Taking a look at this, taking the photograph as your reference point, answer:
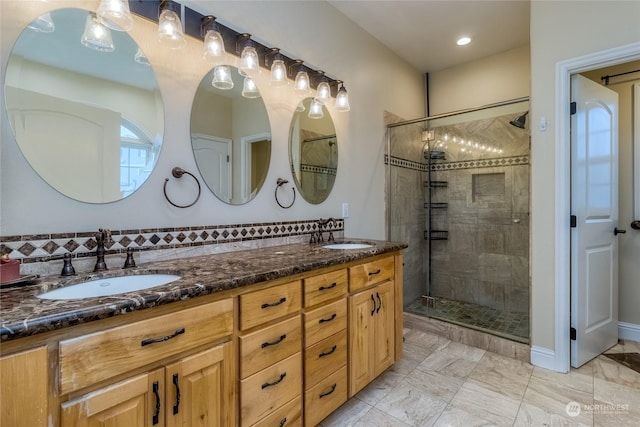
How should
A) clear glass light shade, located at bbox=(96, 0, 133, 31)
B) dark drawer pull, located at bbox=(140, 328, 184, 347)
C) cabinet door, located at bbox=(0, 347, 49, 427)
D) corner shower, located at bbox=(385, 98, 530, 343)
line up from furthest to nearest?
corner shower, located at bbox=(385, 98, 530, 343) → clear glass light shade, located at bbox=(96, 0, 133, 31) → dark drawer pull, located at bbox=(140, 328, 184, 347) → cabinet door, located at bbox=(0, 347, 49, 427)

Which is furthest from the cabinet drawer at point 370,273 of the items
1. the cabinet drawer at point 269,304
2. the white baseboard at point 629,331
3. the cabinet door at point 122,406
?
the white baseboard at point 629,331

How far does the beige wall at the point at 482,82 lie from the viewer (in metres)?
A: 3.21

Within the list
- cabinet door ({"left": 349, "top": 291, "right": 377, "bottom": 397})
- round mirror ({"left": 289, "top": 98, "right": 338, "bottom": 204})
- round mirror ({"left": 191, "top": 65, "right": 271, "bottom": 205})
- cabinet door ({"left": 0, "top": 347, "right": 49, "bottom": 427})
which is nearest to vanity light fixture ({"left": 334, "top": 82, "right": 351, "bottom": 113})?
round mirror ({"left": 289, "top": 98, "right": 338, "bottom": 204})

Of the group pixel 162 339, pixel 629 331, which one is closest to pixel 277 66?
pixel 162 339

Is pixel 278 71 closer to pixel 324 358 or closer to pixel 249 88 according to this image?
pixel 249 88

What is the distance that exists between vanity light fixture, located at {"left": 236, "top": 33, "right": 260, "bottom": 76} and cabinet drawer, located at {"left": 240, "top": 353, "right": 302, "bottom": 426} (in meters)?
1.60

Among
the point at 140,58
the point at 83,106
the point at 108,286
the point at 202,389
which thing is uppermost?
the point at 140,58

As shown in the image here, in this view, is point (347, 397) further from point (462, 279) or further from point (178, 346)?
point (462, 279)

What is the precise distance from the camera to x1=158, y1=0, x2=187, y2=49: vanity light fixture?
4.73 feet

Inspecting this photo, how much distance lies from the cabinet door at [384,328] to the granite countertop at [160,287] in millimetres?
311

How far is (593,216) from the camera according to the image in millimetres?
2186

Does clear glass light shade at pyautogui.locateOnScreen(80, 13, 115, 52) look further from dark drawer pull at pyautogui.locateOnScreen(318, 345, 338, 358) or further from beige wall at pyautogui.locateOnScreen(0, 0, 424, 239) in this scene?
dark drawer pull at pyautogui.locateOnScreen(318, 345, 338, 358)

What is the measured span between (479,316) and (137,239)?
2940mm

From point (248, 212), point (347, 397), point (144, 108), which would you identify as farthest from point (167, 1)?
point (347, 397)
